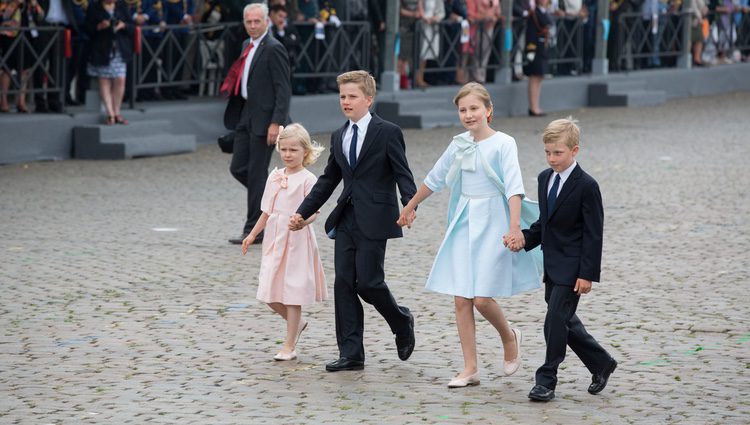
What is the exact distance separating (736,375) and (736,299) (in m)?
2.16

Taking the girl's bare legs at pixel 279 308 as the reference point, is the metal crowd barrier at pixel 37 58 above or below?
above

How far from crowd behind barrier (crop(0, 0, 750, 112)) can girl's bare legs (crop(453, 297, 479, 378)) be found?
1061 centimetres

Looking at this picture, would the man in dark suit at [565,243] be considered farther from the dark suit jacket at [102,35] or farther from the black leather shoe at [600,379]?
the dark suit jacket at [102,35]

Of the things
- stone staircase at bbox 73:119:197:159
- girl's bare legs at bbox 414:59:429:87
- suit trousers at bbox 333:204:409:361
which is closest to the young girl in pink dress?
suit trousers at bbox 333:204:409:361

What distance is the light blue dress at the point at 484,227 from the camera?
750cm

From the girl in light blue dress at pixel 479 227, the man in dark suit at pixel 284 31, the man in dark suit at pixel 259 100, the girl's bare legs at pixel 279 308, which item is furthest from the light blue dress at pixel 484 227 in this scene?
the man in dark suit at pixel 284 31

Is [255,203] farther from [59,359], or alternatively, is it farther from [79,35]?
[79,35]

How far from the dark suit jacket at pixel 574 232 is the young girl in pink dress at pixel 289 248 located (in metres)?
1.42

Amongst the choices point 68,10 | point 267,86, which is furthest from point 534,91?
point 267,86

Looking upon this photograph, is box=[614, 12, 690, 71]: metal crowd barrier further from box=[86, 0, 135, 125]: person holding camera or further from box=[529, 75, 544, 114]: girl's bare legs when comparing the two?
box=[86, 0, 135, 125]: person holding camera

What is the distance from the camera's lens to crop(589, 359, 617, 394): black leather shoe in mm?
7359

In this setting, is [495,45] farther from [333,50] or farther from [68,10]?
[68,10]

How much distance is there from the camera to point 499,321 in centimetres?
764

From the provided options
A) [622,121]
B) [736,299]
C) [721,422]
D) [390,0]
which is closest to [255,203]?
[736,299]
